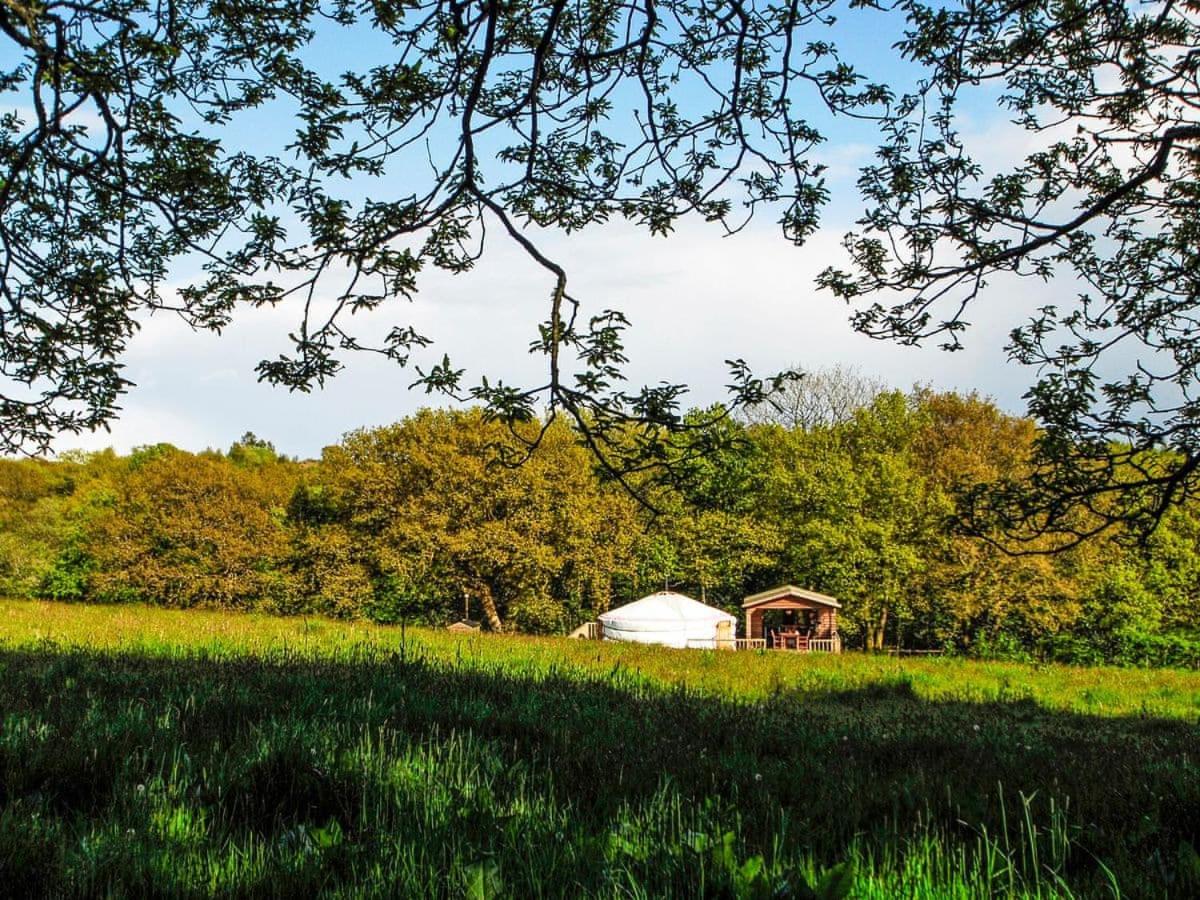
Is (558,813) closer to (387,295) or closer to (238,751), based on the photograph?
(238,751)

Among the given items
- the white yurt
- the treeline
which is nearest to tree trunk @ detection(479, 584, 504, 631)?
the treeline

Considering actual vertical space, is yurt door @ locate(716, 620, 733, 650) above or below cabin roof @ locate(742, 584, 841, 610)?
below

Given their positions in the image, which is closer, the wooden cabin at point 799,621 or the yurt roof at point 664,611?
the yurt roof at point 664,611

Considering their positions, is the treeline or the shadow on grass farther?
the treeline

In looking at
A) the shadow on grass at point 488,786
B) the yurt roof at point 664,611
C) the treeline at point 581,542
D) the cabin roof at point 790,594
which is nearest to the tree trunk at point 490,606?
the treeline at point 581,542

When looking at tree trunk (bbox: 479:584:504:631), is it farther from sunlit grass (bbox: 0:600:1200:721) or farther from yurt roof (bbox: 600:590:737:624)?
sunlit grass (bbox: 0:600:1200:721)

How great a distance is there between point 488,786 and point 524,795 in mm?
172

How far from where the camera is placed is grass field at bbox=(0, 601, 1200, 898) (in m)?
2.88

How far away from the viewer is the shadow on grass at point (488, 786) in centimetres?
308

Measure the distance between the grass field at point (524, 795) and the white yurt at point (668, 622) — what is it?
112ft

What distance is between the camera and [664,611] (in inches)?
1702

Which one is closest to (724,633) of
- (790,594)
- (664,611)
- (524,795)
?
(790,594)

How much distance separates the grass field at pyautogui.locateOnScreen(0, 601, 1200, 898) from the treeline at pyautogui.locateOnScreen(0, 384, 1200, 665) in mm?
34266

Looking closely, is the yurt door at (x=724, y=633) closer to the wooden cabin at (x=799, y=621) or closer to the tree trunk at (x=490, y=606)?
the wooden cabin at (x=799, y=621)
